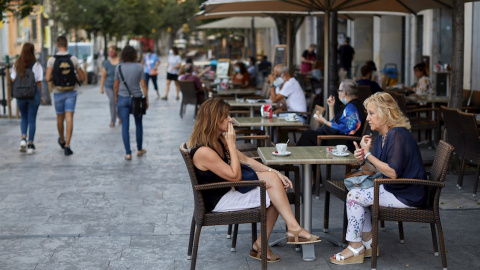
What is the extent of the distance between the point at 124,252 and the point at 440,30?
1461 centimetres

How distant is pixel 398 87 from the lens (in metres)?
15.5

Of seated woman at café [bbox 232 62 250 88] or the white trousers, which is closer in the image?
the white trousers

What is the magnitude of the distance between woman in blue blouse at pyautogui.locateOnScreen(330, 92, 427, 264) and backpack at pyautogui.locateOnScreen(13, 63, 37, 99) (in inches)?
282

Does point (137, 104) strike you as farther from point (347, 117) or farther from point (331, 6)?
point (347, 117)

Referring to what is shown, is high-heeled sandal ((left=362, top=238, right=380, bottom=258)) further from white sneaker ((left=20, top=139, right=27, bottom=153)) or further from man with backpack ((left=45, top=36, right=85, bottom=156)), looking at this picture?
white sneaker ((left=20, top=139, right=27, bottom=153))

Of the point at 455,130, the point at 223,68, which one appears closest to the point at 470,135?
the point at 455,130

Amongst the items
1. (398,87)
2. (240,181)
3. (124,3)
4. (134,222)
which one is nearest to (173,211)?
(134,222)

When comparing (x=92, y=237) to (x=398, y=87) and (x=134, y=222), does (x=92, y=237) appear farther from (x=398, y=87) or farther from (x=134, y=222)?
(x=398, y=87)

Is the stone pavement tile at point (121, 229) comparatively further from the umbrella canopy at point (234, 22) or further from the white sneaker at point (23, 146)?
the umbrella canopy at point (234, 22)

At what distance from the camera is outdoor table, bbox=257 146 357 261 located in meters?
6.04

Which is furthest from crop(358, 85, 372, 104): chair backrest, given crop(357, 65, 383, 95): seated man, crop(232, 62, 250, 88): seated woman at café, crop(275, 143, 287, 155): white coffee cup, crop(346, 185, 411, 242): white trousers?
crop(346, 185, 411, 242): white trousers

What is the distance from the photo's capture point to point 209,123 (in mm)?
5777

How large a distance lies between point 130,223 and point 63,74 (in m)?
4.94

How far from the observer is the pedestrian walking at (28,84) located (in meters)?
12.0
